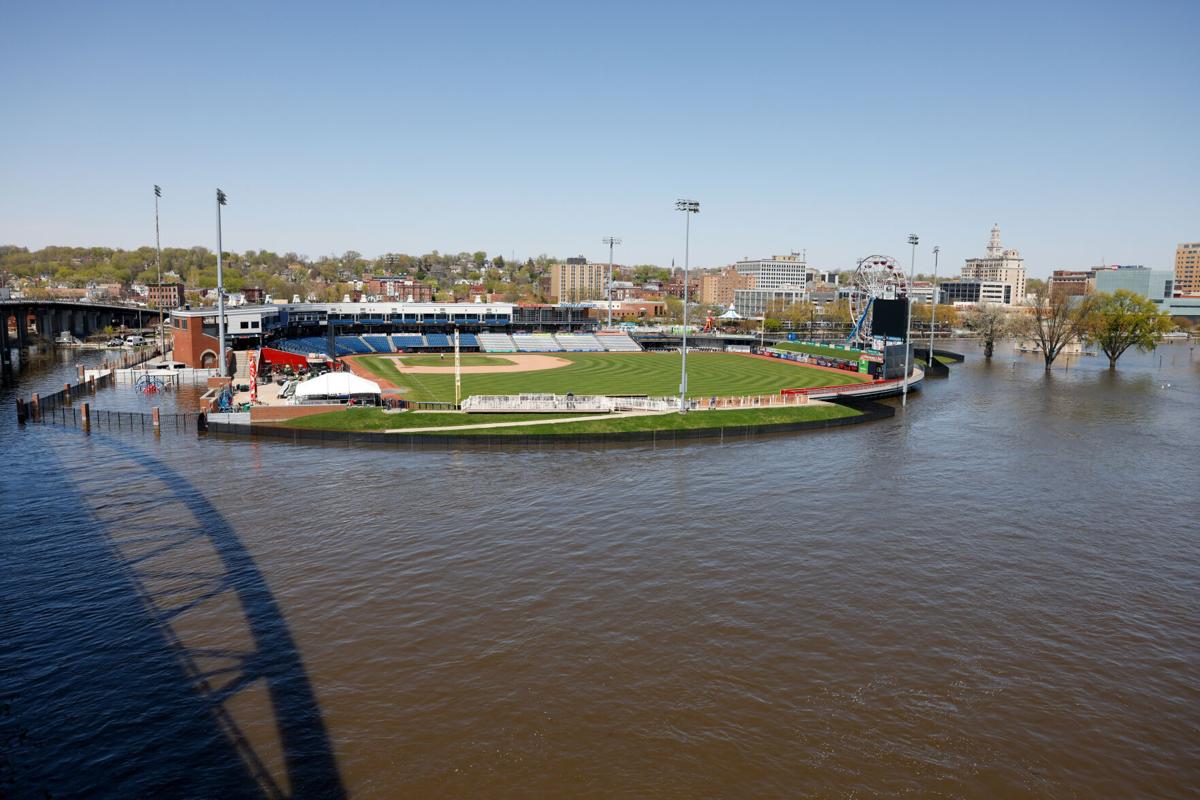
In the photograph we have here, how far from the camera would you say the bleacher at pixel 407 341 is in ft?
347

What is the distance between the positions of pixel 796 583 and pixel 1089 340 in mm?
104133

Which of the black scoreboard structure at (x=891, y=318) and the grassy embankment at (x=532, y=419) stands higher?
the black scoreboard structure at (x=891, y=318)

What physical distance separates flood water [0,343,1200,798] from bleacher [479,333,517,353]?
6890 centimetres

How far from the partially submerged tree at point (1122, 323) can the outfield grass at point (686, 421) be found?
65.7 metres

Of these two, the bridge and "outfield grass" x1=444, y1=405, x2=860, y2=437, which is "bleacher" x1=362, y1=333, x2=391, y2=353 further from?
"outfield grass" x1=444, y1=405, x2=860, y2=437

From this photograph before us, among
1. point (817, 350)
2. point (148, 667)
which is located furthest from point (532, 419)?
point (817, 350)

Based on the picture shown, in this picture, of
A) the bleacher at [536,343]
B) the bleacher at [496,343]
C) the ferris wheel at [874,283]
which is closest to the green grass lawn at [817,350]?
the ferris wheel at [874,283]

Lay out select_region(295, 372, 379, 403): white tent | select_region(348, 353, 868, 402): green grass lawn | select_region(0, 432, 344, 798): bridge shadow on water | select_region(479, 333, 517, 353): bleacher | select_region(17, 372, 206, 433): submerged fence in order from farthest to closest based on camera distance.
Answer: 1. select_region(479, 333, 517, 353): bleacher
2. select_region(348, 353, 868, 402): green grass lawn
3. select_region(295, 372, 379, 403): white tent
4. select_region(17, 372, 206, 433): submerged fence
5. select_region(0, 432, 344, 798): bridge shadow on water

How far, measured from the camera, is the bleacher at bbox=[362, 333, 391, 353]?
103 m

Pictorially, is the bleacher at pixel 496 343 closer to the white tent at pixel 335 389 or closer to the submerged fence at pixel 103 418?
the white tent at pixel 335 389

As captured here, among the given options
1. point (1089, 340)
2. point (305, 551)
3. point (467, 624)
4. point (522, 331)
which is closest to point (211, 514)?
point (305, 551)

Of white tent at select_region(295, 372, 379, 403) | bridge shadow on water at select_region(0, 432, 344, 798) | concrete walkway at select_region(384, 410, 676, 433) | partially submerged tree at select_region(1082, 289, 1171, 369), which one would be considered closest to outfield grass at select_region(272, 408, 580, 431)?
concrete walkway at select_region(384, 410, 676, 433)

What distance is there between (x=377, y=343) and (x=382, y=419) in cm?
6240

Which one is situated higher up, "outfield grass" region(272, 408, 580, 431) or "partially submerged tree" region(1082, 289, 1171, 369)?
"partially submerged tree" region(1082, 289, 1171, 369)
